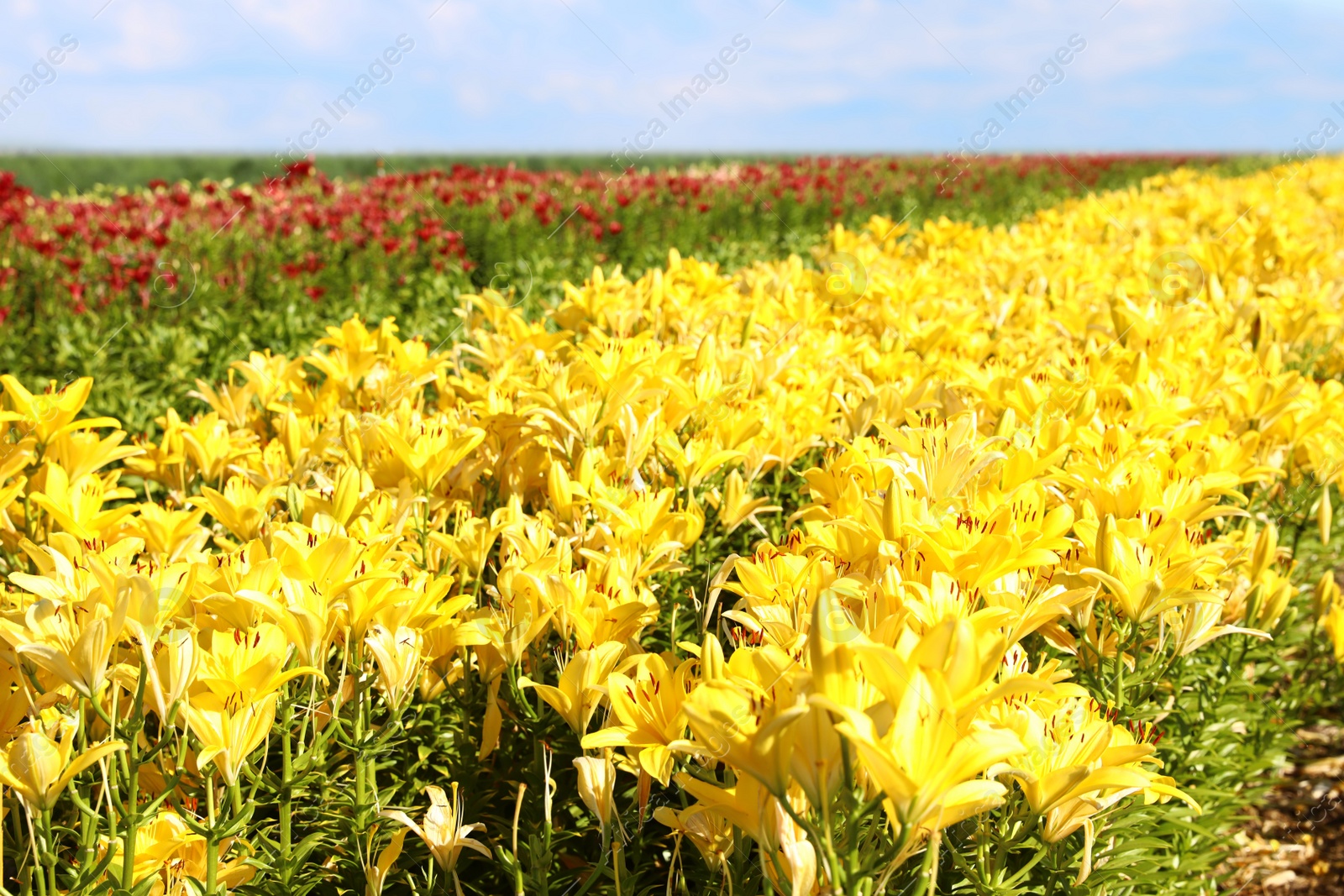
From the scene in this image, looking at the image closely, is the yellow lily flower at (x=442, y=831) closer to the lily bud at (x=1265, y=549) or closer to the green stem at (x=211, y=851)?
the green stem at (x=211, y=851)

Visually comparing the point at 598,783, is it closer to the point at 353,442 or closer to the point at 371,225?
the point at 353,442

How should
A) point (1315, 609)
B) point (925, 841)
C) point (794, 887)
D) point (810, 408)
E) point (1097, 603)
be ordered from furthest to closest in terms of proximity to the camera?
point (1315, 609) < point (810, 408) < point (1097, 603) < point (925, 841) < point (794, 887)

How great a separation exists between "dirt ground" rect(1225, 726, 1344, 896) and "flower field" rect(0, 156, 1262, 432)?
3.67 metres

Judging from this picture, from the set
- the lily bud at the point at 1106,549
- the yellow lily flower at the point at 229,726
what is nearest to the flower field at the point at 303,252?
the yellow lily flower at the point at 229,726

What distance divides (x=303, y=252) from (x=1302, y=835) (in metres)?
7.19

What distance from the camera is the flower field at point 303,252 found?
5.18 meters

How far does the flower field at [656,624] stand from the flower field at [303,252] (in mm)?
2333

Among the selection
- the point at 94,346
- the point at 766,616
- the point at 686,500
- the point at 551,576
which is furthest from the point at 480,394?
the point at 94,346

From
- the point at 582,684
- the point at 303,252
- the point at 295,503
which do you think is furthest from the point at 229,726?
the point at 303,252

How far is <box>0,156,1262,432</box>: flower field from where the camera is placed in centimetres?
518

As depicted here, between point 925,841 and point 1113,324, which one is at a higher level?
point 1113,324

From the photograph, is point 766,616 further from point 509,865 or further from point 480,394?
point 480,394

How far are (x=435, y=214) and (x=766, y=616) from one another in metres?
8.94

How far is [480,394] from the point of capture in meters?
2.59
